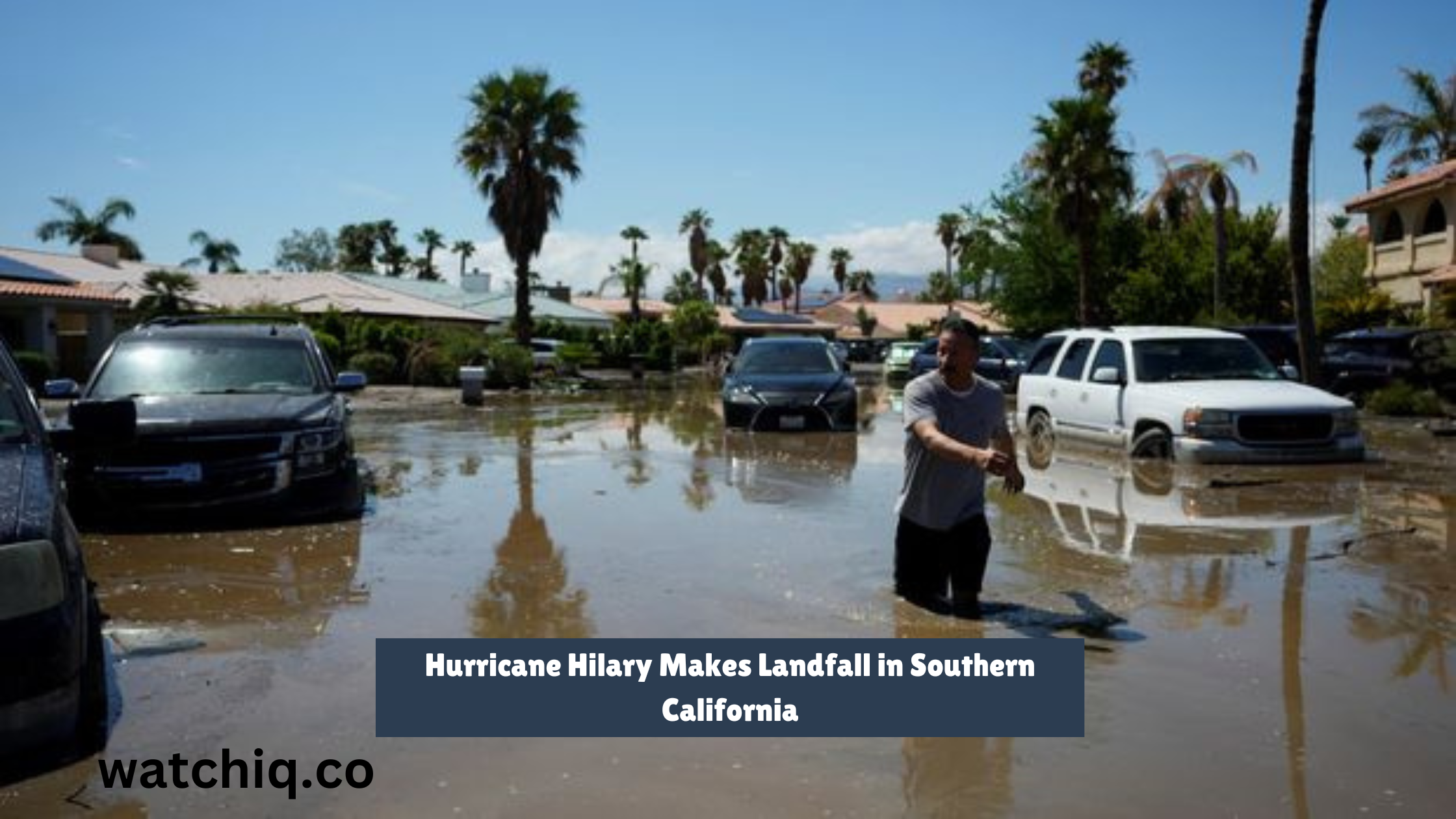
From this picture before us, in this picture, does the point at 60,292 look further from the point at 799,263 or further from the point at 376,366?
the point at 799,263

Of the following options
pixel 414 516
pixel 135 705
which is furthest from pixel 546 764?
pixel 414 516

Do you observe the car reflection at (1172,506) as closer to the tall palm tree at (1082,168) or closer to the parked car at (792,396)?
the parked car at (792,396)

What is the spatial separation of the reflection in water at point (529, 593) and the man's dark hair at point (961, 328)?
91.3 inches

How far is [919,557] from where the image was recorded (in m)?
6.45

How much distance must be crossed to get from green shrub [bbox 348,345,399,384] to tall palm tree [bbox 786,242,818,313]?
71011 mm

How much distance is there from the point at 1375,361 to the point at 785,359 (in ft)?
40.7

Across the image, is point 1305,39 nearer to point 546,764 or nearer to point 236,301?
point 546,764

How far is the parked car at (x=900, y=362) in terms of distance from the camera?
40.7 meters

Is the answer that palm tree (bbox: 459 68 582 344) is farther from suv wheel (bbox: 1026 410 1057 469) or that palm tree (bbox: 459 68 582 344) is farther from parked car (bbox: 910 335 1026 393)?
suv wheel (bbox: 1026 410 1057 469)

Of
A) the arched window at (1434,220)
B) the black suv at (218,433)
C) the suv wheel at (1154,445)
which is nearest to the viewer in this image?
the black suv at (218,433)

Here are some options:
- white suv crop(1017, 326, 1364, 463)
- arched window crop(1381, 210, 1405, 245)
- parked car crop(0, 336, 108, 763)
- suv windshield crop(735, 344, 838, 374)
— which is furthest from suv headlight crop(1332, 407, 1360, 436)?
arched window crop(1381, 210, 1405, 245)

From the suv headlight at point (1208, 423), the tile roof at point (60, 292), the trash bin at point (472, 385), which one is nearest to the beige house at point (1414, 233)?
the suv headlight at point (1208, 423)

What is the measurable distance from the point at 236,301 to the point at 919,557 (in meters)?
40.1

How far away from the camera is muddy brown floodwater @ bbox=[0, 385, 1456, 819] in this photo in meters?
4.02
